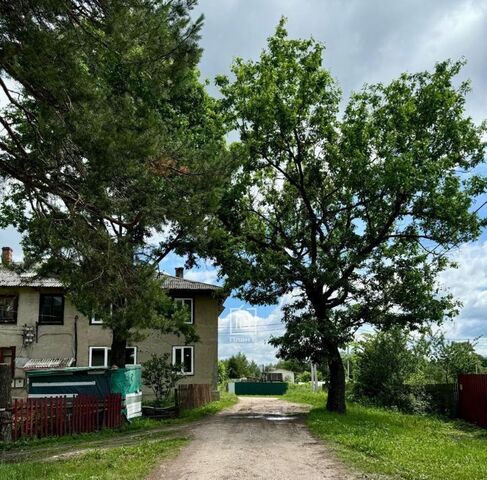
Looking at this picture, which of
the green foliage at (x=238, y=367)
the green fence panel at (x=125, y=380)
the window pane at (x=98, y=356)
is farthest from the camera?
the green foliage at (x=238, y=367)

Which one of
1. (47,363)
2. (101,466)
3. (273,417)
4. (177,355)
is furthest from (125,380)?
(177,355)

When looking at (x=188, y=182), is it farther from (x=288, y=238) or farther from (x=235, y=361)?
(x=235, y=361)

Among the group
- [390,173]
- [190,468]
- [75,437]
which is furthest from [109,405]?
[390,173]

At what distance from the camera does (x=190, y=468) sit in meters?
10.7

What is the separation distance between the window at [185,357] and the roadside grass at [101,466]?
18268 millimetres

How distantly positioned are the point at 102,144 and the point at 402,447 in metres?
9.17

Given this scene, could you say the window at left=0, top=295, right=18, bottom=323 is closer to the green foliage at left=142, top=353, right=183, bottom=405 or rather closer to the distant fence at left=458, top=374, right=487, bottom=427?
the green foliage at left=142, top=353, right=183, bottom=405

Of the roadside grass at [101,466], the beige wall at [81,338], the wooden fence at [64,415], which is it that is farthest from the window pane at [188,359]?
the roadside grass at [101,466]

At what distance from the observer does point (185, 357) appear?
3219cm

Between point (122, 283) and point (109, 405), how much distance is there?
9.00 metres

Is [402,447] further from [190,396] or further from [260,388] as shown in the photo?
[260,388]

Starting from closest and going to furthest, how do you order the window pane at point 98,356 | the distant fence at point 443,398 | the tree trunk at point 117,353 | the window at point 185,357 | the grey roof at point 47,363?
the tree trunk at point 117,353 < the distant fence at point 443,398 < the grey roof at point 47,363 < the window pane at point 98,356 < the window at point 185,357

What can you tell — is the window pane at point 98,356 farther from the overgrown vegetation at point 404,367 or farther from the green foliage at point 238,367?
the green foliage at point 238,367

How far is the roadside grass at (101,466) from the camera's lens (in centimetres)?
1019
